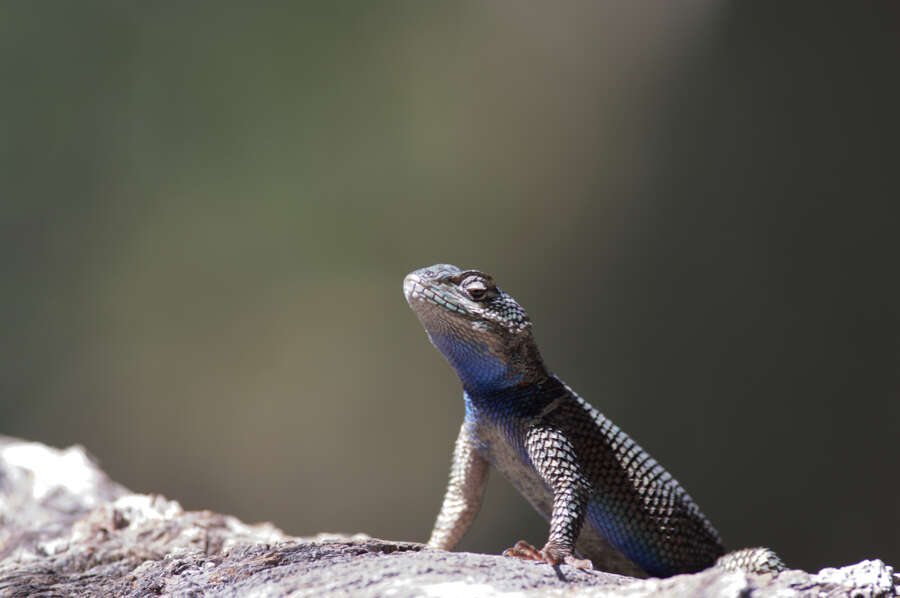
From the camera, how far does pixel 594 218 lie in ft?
14.6

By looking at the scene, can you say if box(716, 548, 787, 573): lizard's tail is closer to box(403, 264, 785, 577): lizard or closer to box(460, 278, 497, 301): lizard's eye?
box(403, 264, 785, 577): lizard

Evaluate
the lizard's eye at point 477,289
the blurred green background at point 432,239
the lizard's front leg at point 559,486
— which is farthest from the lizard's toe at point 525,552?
the blurred green background at point 432,239

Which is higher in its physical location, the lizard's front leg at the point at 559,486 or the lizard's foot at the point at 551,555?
the lizard's front leg at the point at 559,486

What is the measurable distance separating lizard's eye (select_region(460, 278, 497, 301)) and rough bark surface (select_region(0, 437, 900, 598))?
0.79 metres

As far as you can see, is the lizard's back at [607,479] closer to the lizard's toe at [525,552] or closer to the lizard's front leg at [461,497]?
the lizard's front leg at [461,497]

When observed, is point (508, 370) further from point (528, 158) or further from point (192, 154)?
point (192, 154)

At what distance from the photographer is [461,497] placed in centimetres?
258

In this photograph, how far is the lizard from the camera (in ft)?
7.41

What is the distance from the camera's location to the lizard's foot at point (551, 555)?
1.84m

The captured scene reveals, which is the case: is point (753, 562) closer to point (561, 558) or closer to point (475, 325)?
point (561, 558)

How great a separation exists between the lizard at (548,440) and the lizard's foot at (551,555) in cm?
26

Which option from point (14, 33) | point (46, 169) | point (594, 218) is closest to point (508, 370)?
point (594, 218)

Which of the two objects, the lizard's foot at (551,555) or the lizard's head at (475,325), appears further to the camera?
the lizard's head at (475,325)

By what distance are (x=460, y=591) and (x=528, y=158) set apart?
3.32 metres
